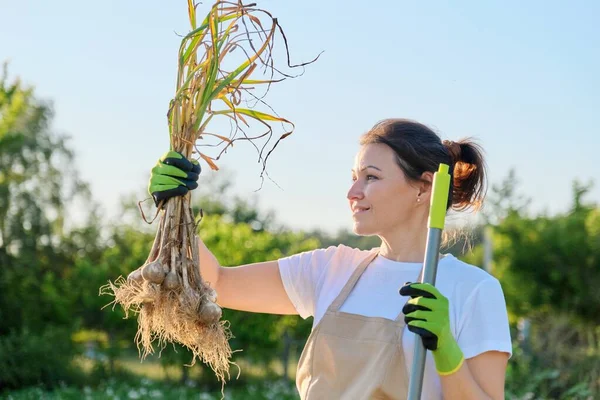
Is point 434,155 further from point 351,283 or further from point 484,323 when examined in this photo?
point 484,323

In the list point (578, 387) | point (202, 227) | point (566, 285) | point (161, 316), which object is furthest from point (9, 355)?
point (566, 285)

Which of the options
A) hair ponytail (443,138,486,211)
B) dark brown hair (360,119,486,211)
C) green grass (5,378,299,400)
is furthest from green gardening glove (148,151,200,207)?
green grass (5,378,299,400)

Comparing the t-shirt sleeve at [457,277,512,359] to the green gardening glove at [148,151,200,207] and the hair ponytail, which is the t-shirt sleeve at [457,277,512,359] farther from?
the green gardening glove at [148,151,200,207]

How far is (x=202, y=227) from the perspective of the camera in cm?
1066

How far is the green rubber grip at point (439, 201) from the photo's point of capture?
2.08 metres

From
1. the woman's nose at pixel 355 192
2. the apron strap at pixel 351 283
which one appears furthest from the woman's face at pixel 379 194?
the apron strap at pixel 351 283

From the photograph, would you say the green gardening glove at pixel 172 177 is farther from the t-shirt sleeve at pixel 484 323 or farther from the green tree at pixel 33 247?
the green tree at pixel 33 247

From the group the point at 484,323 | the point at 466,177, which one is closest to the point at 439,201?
the point at 484,323

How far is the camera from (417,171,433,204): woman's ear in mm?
2578

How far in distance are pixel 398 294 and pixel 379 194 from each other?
292 millimetres

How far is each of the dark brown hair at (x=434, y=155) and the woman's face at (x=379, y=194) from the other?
0.03 m

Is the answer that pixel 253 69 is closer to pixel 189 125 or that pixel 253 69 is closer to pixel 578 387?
pixel 189 125

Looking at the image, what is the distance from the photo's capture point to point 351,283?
8.68ft

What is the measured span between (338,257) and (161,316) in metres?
0.56
